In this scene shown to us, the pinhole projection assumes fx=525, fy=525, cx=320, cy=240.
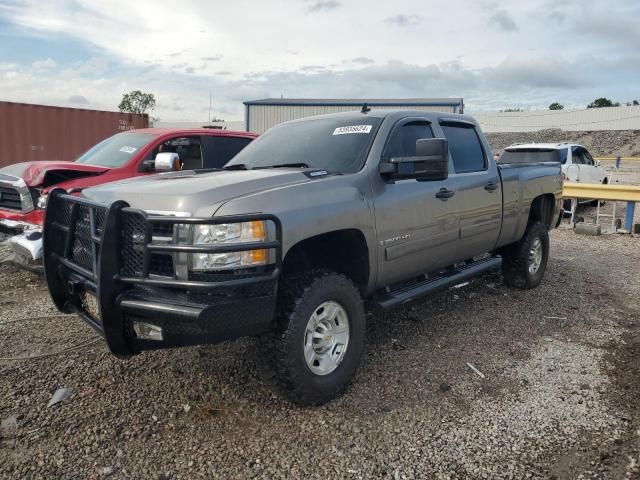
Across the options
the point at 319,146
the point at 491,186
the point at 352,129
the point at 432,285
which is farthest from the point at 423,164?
the point at 491,186

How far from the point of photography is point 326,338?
11.0ft

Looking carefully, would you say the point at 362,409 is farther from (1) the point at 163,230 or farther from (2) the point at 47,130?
(2) the point at 47,130

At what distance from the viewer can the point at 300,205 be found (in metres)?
3.13

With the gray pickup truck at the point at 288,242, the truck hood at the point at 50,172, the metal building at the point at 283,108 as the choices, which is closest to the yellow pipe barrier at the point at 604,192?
the gray pickup truck at the point at 288,242

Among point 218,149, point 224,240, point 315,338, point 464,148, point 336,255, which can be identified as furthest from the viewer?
point 218,149

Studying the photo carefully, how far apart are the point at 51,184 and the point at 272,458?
4635 millimetres

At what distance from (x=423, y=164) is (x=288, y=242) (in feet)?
4.28

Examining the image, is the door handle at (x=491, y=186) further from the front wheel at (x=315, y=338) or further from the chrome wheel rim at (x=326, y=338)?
the chrome wheel rim at (x=326, y=338)

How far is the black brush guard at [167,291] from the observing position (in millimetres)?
2678

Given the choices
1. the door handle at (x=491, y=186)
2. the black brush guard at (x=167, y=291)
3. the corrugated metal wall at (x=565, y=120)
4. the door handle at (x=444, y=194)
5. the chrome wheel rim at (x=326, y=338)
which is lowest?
the chrome wheel rim at (x=326, y=338)

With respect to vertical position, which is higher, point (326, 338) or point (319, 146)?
point (319, 146)

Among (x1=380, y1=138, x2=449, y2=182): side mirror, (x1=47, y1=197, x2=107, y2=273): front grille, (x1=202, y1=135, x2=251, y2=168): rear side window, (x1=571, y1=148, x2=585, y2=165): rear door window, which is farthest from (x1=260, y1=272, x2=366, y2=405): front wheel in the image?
(x1=571, y1=148, x2=585, y2=165): rear door window

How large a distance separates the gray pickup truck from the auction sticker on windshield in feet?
0.05

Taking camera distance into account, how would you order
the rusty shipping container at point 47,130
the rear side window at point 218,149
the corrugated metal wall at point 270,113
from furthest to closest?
the corrugated metal wall at point 270,113 → the rusty shipping container at point 47,130 → the rear side window at point 218,149
